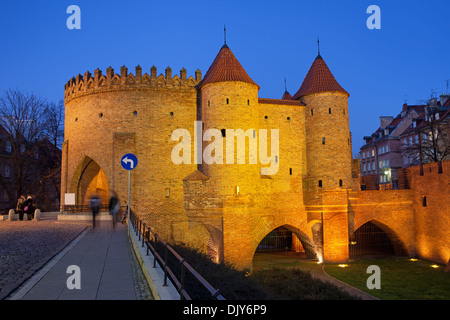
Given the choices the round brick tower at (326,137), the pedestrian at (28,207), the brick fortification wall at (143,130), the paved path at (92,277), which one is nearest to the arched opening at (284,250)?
the round brick tower at (326,137)

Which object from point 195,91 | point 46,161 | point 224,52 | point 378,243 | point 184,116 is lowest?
point 378,243

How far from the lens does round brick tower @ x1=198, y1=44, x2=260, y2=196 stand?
22344 millimetres

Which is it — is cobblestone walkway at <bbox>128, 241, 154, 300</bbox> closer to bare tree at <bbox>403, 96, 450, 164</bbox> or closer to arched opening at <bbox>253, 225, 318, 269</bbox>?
arched opening at <bbox>253, 225, 318, 269</bbox>

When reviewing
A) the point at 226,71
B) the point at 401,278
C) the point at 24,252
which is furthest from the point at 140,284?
the point at 401,278

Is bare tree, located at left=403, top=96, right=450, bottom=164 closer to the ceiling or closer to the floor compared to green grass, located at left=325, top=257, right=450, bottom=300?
closer to the ceiling

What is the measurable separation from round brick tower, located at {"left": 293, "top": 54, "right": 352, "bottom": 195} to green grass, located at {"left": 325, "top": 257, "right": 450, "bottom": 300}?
5.55m

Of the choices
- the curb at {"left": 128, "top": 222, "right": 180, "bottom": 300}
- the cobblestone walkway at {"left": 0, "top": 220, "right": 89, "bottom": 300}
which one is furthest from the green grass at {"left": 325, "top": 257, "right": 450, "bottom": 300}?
the cobblestone walkway at {"left": 0, "top": 220, "right": 89, "bottom": 300}

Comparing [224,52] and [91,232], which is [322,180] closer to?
[224,52]

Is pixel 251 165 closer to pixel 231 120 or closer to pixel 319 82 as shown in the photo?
pixel 231 120

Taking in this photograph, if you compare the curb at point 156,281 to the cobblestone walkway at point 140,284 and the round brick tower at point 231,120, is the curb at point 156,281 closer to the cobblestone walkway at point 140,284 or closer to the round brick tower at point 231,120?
the cobblestone walkway at point 140,284

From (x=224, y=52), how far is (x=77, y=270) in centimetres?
1938

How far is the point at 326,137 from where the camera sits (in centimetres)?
2502

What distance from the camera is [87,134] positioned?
1038 inches
